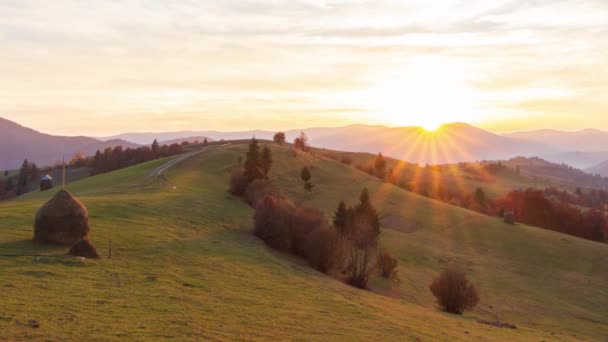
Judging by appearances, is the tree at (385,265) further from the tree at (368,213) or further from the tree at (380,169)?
the tree at (380,169)

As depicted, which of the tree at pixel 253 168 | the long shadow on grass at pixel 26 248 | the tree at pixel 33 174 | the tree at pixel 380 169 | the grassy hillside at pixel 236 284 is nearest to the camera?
the grassy hillside at pixel 236 284

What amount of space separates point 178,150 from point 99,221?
103523 millimetres

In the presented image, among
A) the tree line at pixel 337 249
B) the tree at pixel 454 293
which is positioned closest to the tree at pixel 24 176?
the tree line at pixel 337 249

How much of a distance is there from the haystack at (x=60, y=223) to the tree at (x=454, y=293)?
91.5 ft

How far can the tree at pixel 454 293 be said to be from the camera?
39.3 metres

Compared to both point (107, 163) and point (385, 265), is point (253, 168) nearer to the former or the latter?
point (385, 265)

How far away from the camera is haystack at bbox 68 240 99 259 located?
2684 centimetres

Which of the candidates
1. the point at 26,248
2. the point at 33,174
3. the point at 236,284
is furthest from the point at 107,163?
the point at 236,284

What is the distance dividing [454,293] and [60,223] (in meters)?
30.2

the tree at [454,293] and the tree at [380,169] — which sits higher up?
the tree at [380,169]

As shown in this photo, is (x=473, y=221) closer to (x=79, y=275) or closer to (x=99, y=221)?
(x=99, y=221)

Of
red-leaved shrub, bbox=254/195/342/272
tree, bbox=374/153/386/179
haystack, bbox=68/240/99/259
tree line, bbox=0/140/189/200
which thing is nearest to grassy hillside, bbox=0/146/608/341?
haystack, bbox=68/240/99/259

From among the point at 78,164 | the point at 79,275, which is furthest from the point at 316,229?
the point at 78,164

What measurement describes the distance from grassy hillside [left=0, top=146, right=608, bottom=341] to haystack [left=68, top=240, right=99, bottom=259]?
1179mm
